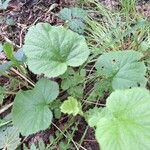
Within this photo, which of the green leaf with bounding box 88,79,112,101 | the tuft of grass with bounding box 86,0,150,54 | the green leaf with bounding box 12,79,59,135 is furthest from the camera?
the tuft of grass with bounding box 86,0,150,54

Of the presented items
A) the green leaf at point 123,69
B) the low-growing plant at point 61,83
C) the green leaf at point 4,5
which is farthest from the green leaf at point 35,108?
the green leaf at point 4,5

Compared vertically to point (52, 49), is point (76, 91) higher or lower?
lower

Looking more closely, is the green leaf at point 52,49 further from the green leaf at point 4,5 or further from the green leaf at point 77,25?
the green leaf at point 4,5

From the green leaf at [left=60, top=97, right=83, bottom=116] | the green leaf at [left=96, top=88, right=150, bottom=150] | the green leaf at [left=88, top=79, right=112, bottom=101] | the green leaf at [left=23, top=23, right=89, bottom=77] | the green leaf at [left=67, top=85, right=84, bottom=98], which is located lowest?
the green leaf at [left=88, top=79, right=112, bottom=101]

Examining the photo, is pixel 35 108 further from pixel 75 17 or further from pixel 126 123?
pixel 75 17

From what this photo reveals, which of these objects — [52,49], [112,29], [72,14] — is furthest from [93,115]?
[72,14]

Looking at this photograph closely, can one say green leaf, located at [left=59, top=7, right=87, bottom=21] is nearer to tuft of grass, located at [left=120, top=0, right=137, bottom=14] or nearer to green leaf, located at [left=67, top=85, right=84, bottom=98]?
tuft of grass, located at [left=120, top=0, right=137, bottom=14]

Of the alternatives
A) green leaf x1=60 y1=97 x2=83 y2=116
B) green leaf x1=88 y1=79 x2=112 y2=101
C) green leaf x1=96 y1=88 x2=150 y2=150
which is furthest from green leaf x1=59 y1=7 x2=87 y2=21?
green leaf x1=96 y1=88 x2=150 y2=150
